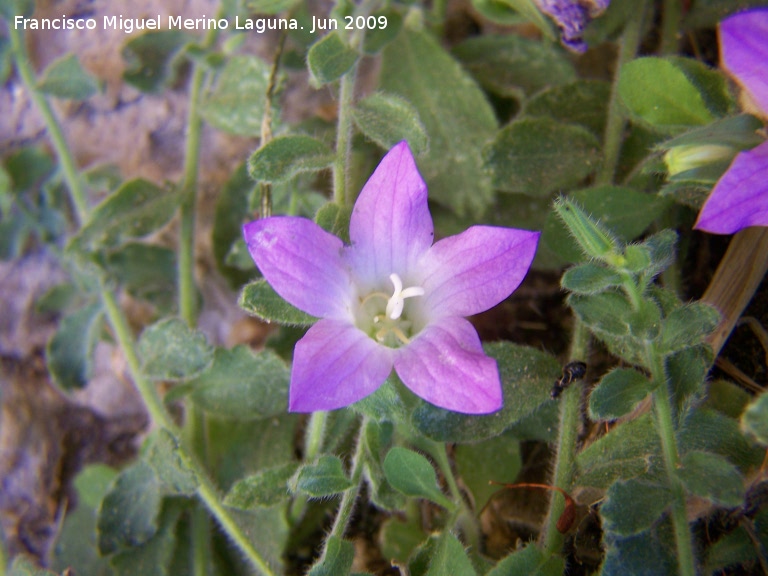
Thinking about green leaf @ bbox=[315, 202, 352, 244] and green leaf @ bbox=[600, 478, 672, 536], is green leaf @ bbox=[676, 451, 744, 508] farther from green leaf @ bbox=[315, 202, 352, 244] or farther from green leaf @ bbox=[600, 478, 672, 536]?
green leaf @ bbox=[315, 202, 352, 244]

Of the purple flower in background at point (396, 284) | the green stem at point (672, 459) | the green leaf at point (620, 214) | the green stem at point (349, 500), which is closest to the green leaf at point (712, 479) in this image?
the green stem at point (672, 459)

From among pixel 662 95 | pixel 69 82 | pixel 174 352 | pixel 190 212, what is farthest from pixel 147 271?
pixel 662 95

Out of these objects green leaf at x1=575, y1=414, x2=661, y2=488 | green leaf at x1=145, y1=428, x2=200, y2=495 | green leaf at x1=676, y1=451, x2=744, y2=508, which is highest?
green leaf at x1=676, y1=451, x2=744, y2=508

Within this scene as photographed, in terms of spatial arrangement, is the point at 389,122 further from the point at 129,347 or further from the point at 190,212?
the point at 129,347

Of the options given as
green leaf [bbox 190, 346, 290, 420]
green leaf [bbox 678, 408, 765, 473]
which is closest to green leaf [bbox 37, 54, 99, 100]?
green leaf [bbox 190, 346, 290, 420]

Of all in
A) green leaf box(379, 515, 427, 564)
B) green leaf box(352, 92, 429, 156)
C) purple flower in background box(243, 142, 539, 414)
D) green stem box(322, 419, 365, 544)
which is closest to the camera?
purple flower in background box(243, 142, 539, 414)

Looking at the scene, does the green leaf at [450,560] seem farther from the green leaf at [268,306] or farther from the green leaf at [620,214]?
the green leaf at [620,214]

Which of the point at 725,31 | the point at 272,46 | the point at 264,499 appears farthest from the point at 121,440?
the point at 725,31

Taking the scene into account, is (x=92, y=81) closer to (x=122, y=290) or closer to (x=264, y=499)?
(x=122, y=290)
